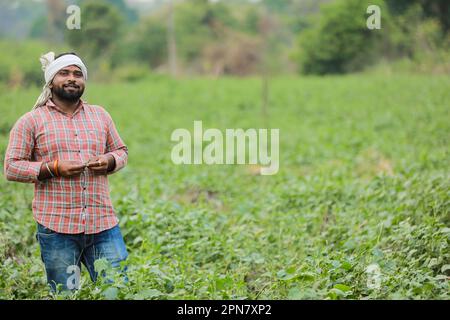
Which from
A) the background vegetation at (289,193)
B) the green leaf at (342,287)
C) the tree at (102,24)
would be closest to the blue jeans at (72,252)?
the background vegetation at (289,193)

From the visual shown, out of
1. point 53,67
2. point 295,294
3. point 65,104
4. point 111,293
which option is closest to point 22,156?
point 65,104

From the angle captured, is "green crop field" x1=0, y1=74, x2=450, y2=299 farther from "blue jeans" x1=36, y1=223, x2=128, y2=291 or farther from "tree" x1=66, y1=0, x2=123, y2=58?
"tree" x1=66, y1=0, x2=123, y2=58

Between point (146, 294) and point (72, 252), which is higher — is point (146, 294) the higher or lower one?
the lower one

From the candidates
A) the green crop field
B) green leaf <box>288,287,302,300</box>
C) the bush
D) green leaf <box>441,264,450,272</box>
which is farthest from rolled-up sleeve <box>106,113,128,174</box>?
the bush

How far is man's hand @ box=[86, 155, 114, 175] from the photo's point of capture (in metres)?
3.50

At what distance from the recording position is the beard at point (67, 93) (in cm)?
354

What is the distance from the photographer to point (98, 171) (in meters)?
3.59

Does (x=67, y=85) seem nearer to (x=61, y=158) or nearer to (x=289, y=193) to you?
(x=61, y=158)

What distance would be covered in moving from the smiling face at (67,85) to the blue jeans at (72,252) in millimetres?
805

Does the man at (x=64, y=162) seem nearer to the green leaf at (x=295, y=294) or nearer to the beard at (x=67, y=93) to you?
the beard at (x=67, y=93)

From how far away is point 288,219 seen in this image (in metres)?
5.80

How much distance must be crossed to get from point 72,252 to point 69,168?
556 millimetres

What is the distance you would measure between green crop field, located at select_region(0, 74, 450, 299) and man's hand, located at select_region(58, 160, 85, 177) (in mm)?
551

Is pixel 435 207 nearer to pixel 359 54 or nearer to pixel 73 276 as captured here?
pixel 73 276
